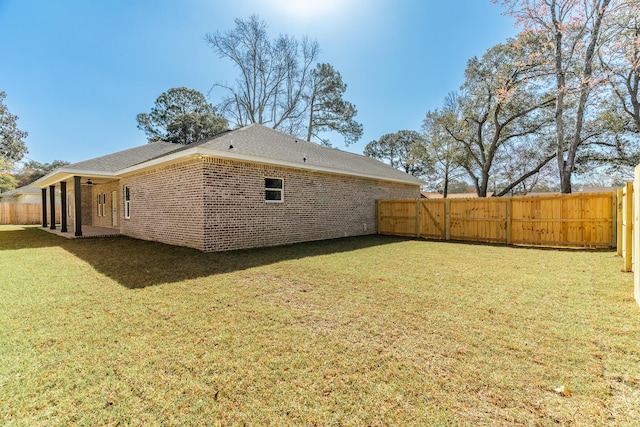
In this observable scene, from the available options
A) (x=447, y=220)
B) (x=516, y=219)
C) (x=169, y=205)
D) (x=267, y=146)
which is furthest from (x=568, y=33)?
(x=169, y=205)

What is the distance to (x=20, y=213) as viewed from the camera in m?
21.9

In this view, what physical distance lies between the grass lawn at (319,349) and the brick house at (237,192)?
3383mm

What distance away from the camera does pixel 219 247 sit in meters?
8.54

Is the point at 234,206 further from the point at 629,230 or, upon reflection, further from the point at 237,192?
the point at 629,230

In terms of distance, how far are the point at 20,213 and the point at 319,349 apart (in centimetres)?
2978

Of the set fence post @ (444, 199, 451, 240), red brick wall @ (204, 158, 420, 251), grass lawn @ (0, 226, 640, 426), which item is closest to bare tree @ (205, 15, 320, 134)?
red brick wall @ (204, 158, 420, 251)

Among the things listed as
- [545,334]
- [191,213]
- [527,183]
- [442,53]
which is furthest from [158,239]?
[527,183]

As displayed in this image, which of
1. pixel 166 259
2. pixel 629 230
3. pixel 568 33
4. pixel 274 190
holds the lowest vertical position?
pixel 166 259

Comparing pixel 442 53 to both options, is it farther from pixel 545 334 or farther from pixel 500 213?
pixel 545 334

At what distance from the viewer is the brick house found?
845 centimetres

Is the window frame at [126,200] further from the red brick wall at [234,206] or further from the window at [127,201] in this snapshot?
the red brick wall at [234,206]

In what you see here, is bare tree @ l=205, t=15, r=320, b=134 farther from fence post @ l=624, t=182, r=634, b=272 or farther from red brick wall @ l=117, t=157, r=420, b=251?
fence post @ l=624, t=182, r=634, b=272

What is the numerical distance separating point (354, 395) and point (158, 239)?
10.3 meters

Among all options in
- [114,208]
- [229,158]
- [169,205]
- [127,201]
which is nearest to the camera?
[229,158]
